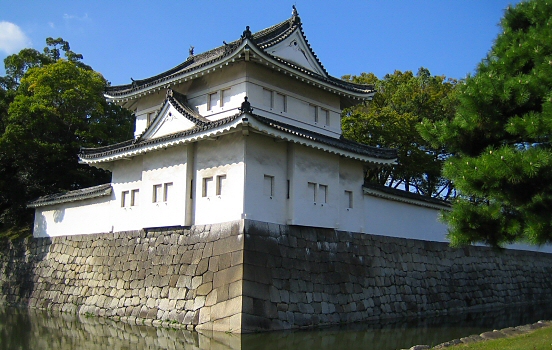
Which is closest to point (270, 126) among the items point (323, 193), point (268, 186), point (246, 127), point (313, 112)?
point (246, 127)

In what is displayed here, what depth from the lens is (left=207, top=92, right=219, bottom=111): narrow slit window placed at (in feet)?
45.8

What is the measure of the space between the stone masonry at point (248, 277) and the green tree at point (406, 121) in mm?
6328

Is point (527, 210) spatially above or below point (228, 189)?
below

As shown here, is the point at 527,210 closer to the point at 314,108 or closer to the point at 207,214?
the point at 207,214

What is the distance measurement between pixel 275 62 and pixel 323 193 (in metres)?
3.72

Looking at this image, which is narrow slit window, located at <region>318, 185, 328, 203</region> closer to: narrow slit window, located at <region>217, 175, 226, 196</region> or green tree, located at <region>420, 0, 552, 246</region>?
narrow slit window, located at <region>217, 175, 226, 196</region>

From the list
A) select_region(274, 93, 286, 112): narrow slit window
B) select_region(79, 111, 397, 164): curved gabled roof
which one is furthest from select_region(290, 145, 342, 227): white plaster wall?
select_region(274, 93, 286, 112): narrow slit window

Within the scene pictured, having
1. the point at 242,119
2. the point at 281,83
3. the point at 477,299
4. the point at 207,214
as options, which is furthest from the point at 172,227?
the point at 477,299

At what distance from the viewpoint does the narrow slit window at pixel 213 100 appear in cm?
1395

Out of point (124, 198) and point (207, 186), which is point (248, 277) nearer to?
point (207, 186)

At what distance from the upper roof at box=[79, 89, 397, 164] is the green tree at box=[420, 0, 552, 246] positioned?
14.1ft

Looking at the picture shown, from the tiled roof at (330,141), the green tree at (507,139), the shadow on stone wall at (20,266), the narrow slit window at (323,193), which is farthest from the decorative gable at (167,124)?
the green tree at (507,139)

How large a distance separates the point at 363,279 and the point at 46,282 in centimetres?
1063

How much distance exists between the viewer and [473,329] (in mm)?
12398
